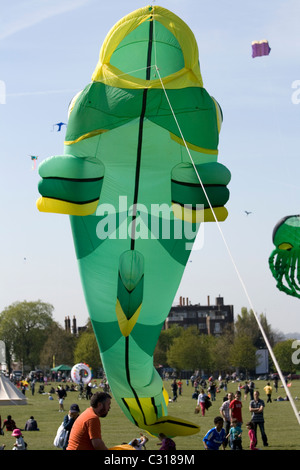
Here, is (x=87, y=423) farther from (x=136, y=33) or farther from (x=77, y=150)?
(x=136, y=33)

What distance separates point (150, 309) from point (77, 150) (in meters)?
2.42

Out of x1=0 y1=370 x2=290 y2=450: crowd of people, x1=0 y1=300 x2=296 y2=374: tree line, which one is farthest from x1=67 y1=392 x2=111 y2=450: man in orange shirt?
x1=0 y1=300 x2=296 y2=374: tree line

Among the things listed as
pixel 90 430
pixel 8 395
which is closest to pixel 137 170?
pixel 90 430

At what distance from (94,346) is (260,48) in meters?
67.5

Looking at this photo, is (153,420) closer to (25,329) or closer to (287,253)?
(287,253)

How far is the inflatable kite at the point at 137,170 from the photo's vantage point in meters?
10.4

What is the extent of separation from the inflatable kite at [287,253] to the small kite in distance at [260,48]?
2490mm

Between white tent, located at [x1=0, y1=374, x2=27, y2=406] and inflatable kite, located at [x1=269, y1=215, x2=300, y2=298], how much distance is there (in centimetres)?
2195

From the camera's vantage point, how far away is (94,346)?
77188 mm

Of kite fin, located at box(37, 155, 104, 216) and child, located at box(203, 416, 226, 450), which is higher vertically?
kite fin, located at box(37, 155, 104, 216)

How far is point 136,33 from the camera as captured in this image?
34.5ft

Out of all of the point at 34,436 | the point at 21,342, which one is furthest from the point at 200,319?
the point at 34,436

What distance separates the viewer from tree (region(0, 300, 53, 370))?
9112cm

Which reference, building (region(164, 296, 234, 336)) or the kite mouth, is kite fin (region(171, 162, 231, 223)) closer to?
the kite mouth
